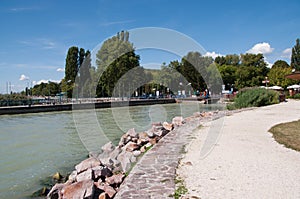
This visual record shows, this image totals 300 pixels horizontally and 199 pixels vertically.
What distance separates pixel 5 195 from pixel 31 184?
612mm

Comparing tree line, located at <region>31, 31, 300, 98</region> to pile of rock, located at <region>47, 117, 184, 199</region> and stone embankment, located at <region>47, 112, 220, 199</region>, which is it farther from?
stone embankment, located at <region>47, 112, 220, 199</region>

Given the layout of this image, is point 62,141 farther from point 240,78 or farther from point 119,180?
point 240,78

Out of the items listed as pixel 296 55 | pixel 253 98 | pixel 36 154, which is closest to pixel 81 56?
pixel 253 98

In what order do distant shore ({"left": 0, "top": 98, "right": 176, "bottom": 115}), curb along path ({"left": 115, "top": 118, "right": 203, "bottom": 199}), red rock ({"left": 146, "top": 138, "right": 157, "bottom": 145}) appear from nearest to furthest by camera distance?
curb along path ({"left": 115, "top": 118, "right": 203, "bottom": 199}) → red rock ({"left": 146, "top": 138, "right": 157, "bottom": 145}) → distant shore ({"left": 0, "top": 98, "right": 176, "bottom": 115})

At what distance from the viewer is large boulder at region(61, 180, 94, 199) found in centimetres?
420

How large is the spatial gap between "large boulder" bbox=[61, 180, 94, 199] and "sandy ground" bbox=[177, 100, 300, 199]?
1.52 meters

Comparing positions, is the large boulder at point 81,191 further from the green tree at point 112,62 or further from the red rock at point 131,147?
the green tree at point 112,62

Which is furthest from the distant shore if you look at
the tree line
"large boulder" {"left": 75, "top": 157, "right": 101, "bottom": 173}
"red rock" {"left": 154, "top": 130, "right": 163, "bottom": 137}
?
"large boulder" {"left": 75, "top": 157, "right": 101, "bottom": 173}

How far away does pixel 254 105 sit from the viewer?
64.4 feet

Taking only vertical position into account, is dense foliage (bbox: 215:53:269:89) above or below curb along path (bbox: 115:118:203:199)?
above

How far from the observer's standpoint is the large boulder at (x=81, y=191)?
165 inches

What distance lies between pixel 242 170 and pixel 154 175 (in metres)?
1.50

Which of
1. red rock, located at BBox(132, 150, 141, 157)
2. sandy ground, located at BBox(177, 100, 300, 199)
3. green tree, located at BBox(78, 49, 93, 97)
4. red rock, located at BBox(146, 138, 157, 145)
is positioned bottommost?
red rock, located at BBox(132, 150, 141, 157)

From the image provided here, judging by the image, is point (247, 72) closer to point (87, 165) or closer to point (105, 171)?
point (87, 165)
